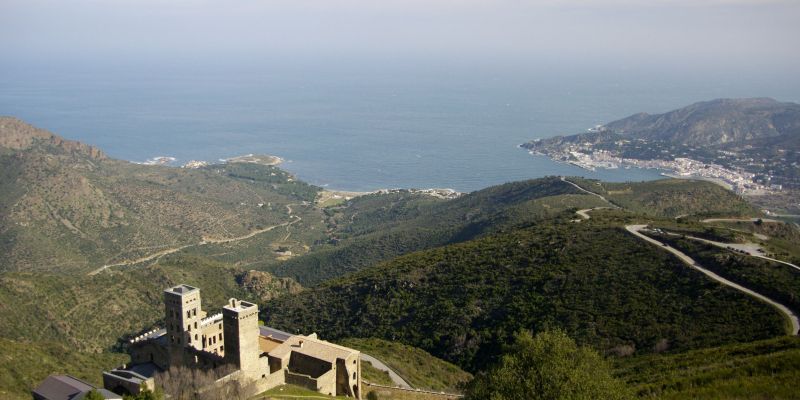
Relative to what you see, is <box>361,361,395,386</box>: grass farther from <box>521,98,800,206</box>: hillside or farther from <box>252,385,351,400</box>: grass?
<box>521,98,800,206</box>: hillside

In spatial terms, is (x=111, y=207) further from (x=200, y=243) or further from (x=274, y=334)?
(x=274, y=334)

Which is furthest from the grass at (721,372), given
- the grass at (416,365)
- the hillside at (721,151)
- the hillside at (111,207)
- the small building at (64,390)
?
the hillside at (721,151)

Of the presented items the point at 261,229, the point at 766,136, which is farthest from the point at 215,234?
the point at 766,136

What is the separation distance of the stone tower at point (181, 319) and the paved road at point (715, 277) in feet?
103

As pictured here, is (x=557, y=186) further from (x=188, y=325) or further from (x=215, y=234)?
(x=188, y=325)

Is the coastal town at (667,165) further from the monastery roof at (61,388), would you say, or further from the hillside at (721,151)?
the monastery roof at (61,388)

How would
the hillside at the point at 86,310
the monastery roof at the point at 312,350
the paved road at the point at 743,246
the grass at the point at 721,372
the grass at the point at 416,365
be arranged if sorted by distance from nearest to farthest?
the grass at the point at 721,372
the monastery roof at the point at 312,350
the grass at the point at 416,365
the hillside at the point at 86,310
the paved road at the point at 743,246

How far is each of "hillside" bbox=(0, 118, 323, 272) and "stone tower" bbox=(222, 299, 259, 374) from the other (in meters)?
56.5

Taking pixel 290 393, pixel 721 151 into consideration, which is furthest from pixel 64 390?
pixel 721 151

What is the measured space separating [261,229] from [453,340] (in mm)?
70726

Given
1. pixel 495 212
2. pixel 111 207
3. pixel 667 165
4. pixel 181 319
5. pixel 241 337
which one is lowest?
pixel 111 207

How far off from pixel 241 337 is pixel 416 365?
50.9ft

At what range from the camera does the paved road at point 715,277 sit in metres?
36.0

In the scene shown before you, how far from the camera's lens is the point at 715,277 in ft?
141
